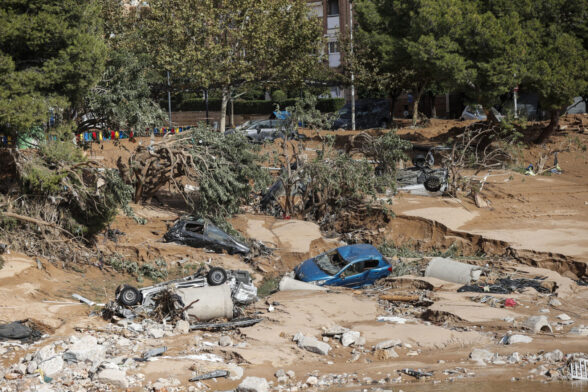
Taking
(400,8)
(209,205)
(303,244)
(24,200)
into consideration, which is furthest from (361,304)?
(400,8)

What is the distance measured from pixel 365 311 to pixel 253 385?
5380 millimetres

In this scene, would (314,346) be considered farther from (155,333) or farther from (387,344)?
(155,333)

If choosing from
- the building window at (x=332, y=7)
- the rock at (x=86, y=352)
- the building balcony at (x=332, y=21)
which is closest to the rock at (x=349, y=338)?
the rock at (x=86, y=352)

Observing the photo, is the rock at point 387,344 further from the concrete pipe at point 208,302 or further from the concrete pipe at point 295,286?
the concrete pipe at point 295,286

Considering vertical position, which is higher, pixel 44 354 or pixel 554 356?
pixel 44 354

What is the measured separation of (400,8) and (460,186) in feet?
36.9

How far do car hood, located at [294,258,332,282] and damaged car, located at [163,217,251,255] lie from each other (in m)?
2.78

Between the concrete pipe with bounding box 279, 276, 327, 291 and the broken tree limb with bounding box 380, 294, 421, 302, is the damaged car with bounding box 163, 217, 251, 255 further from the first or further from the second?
the broken tree limb with bounding box 380, 294, 421, 302

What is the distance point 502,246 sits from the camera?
21.8 m

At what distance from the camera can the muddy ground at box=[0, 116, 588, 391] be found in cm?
1234

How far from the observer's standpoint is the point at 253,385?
11656 millimetres

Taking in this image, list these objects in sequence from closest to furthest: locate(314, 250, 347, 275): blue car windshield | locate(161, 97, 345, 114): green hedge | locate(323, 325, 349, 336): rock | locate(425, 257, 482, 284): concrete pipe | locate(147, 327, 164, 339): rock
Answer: locate(147, 327, 164, 339): rock → locate(323, 325, 349, 336): rock → locate(425, 257, 482, 284): concrete pipe → locate(314, 250, 347, 275): blue car windshield → locate(161, 97, 345, 114): green hedge

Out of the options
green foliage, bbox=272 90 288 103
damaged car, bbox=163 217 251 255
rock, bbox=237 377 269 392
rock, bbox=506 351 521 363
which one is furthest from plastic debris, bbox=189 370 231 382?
green foliage, bbox=272 90 288 103

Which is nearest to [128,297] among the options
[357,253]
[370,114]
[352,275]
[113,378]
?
[113,378]
